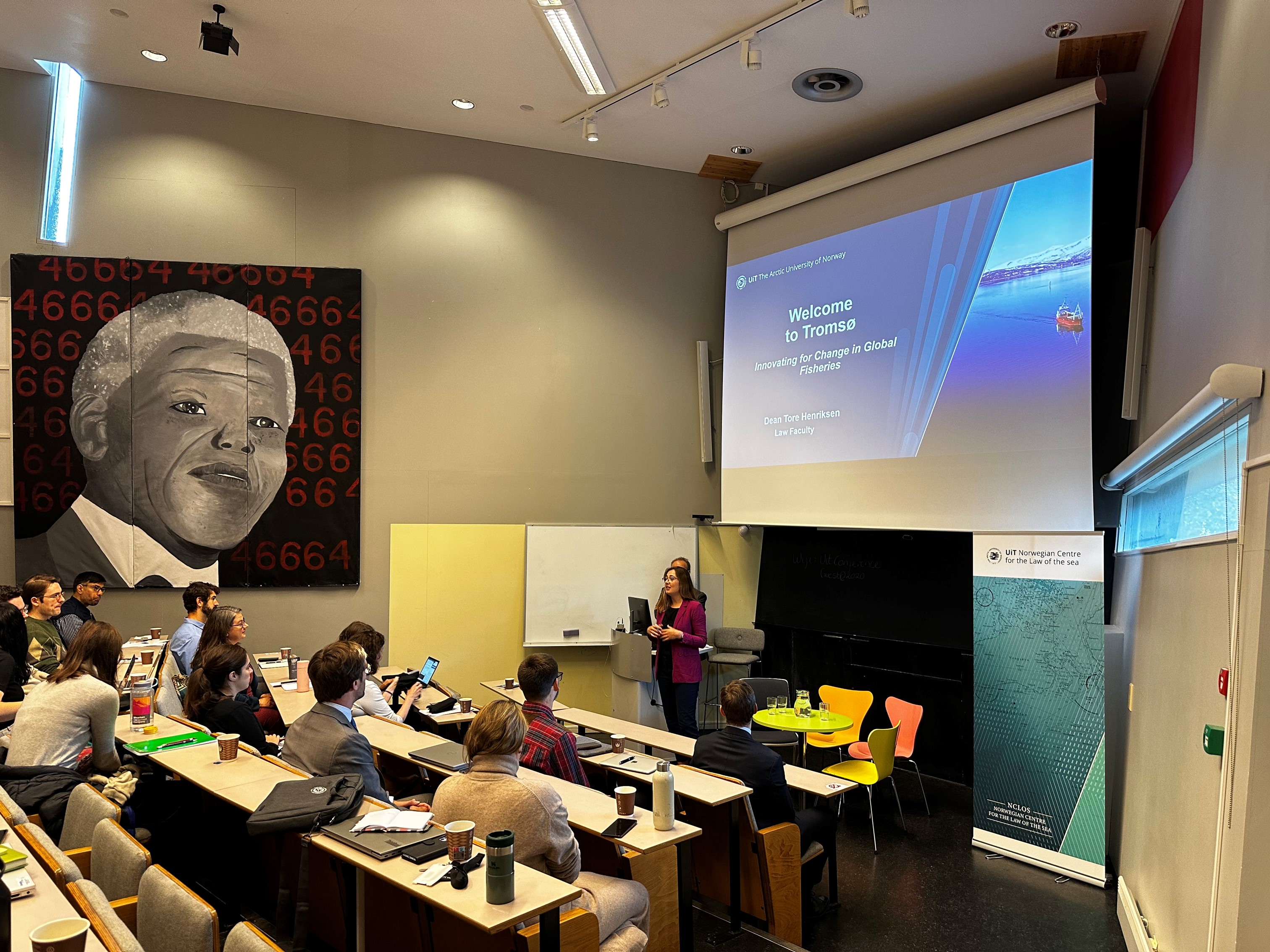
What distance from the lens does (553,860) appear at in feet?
9.44

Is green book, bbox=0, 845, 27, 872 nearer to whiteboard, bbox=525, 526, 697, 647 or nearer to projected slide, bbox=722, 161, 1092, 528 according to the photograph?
whiteboard, bbox=525, 526, 697, 647

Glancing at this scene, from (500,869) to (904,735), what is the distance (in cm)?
402

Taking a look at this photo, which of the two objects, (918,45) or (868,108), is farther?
(868,108)

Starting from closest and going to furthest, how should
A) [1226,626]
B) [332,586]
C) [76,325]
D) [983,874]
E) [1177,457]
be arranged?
[1226,626]
[1177,457]
[983,874]
[76,325]
[332,586]

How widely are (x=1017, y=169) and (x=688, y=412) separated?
345cm

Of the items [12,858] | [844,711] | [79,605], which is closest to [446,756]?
[12,858]

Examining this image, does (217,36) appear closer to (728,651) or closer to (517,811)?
(517,811)

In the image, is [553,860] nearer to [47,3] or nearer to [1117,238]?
[1117,238]

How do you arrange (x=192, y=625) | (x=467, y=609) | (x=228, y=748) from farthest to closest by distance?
(x=467, y=609) → (x=192, y=625) → (x=228, y=748)

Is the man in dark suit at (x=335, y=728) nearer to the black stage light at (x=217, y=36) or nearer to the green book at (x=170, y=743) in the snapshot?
the green book at (x=170, y=743)

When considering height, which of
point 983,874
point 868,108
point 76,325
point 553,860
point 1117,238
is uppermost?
point 868,108

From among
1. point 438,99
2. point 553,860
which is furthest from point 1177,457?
point 438,99

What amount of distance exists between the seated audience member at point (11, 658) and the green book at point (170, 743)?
0.91m

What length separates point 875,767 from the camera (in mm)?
5344
